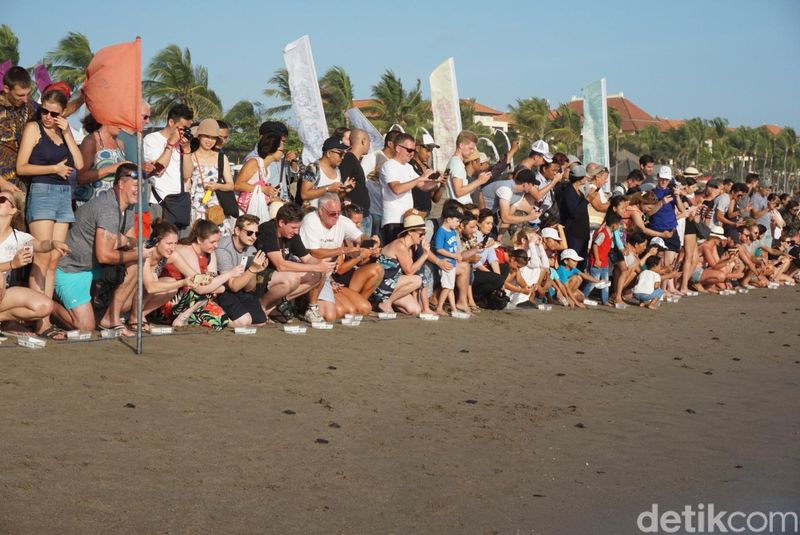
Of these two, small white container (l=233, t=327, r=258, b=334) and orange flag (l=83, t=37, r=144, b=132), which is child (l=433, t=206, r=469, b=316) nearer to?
small white container (l=233, t=327, r=258, b=334)

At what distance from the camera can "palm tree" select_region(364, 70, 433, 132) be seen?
52.2 meters

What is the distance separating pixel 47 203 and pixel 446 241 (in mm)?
4570

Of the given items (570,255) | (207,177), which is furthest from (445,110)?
(207,177)

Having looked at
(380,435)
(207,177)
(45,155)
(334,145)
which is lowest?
(380,435)

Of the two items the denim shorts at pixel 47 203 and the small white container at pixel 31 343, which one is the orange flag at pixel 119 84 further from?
the small white container at pixel 31 343

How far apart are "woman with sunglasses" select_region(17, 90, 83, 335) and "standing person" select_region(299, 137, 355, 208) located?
3033 mm

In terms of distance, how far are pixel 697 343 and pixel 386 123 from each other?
42.2 metres

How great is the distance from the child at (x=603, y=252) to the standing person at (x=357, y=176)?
131 inches

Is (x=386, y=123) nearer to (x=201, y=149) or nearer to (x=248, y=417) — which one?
(x=201, y=149)

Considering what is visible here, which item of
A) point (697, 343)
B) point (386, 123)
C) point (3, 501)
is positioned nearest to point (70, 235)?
point (3, 501)

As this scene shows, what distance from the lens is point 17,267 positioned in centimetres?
760

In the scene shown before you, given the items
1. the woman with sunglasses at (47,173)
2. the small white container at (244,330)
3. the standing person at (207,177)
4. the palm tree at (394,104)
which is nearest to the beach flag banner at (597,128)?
the standing person at (207,177)

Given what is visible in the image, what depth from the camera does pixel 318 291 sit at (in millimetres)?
9953

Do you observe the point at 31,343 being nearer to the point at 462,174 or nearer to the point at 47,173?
the point at 47,173
